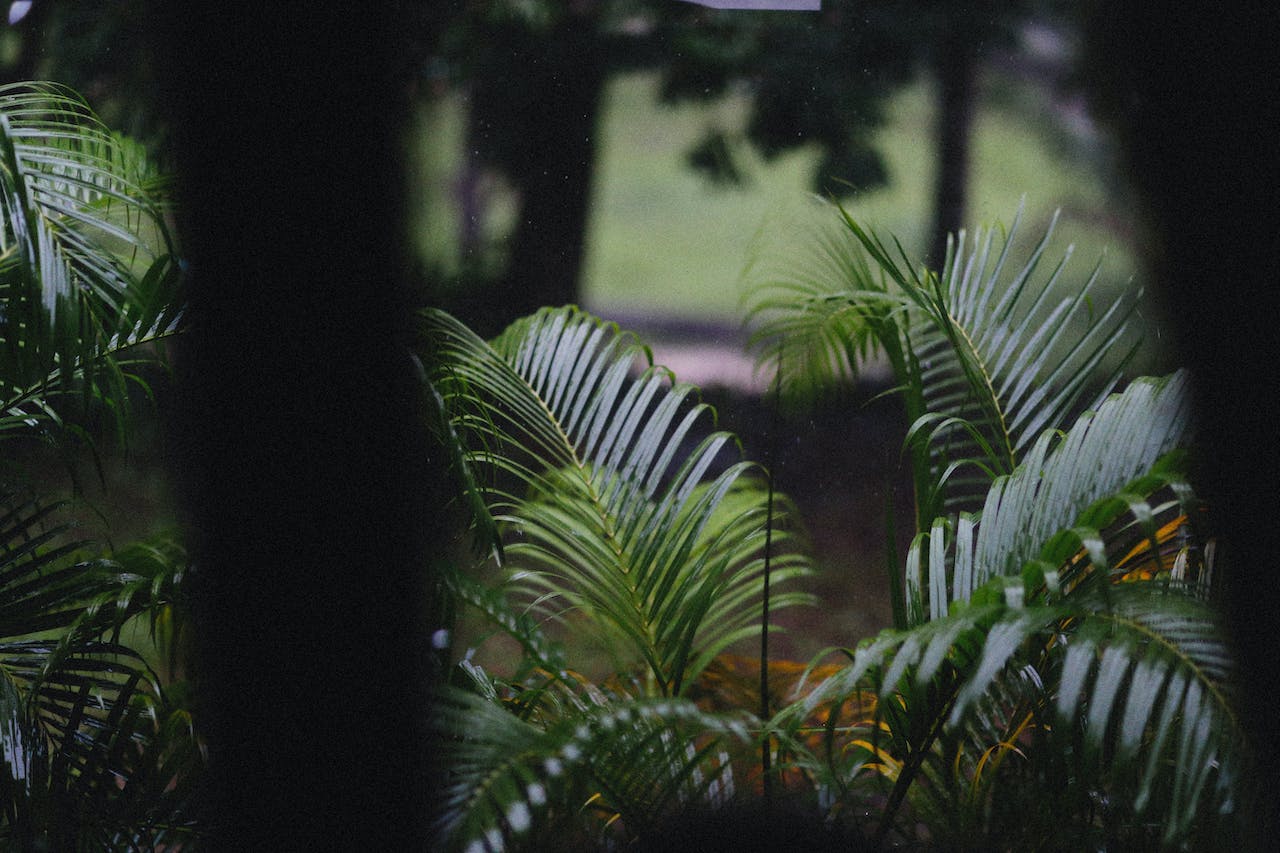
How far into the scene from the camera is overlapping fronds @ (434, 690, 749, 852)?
0.93 m

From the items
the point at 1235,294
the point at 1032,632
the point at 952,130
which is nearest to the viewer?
the point at 1032,632

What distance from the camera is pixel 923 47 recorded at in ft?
5.46

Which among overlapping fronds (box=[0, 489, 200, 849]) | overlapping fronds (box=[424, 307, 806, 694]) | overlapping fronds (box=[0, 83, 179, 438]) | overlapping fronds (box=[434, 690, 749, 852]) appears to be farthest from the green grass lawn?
overlapping fronds (box=[434, 690, 749, 852])

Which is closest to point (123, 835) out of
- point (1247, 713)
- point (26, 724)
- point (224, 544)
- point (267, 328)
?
point (26, 724)

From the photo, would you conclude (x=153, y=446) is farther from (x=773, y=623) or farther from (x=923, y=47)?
(x=923, y=47)

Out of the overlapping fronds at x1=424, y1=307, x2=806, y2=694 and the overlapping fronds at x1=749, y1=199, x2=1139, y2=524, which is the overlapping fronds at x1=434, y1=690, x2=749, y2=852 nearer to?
the overlapping fronds at x1=424, y1=307, x2=806, y2=694

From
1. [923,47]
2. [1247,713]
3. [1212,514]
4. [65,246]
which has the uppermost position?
[923,47]

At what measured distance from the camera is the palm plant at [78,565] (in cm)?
108

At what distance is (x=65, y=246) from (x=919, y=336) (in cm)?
128

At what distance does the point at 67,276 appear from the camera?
1069 millimetres

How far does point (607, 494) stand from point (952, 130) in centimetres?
94

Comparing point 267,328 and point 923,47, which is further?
point 923,47

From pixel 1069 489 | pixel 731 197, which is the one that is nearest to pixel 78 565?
pixel 731 197

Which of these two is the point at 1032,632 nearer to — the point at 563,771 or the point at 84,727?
the point at 563,771
